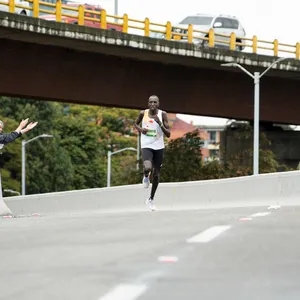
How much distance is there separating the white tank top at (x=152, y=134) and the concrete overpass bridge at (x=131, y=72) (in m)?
16.4

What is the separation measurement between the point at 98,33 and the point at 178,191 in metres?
13.1

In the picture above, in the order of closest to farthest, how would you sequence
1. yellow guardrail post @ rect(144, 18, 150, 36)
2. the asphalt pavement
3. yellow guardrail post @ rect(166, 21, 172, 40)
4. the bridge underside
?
the asphalt pavement < the bridge underside < yellow guardrail post @ rect(144, 18, 150, 36) < yellow guardrail post @ rect(166, 21, 172, 40)

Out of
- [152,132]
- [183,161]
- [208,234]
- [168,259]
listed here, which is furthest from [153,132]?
[183,161]

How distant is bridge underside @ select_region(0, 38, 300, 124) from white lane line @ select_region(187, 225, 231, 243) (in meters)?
23.2

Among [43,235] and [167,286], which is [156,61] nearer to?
[43,235]

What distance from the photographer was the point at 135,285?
214 inches

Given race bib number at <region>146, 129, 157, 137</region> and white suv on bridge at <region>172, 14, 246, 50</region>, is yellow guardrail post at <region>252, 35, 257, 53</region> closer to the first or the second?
white suv on bridge at <region>172, 14, 246, 50</region>

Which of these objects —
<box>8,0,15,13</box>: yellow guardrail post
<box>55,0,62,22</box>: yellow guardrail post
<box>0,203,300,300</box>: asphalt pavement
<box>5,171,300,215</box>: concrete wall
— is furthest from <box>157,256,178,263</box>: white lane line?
<box>55,0,62,22</box>: yellow guardrail post

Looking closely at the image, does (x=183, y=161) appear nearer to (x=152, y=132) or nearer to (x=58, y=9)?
(x=58, y=9)

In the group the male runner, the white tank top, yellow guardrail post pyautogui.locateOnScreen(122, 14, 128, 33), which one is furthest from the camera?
yellow guardrail post pyautogui.locateOnScreen(122, 14, 128, 33)

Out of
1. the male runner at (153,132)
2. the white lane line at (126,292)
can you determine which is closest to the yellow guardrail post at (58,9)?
the male runner at (153,132)

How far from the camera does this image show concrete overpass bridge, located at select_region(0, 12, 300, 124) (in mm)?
31203

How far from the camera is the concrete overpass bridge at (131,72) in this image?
3120 cm

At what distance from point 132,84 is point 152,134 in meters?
21.9
